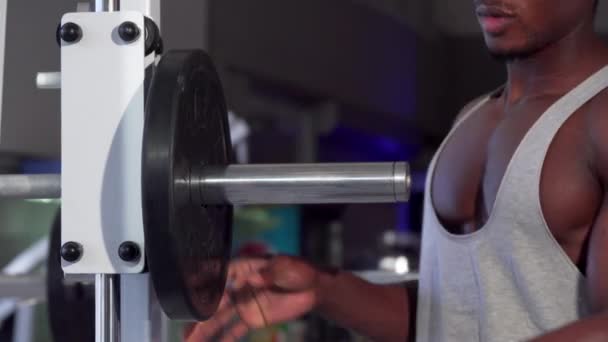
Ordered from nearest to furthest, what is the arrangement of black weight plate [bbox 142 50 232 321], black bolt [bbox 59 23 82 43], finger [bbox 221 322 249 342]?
black weight plate [bbox 142 50 232 321]
black bolt [bbox 59 23 82 43]
finger [bbox 221 322 249 342]

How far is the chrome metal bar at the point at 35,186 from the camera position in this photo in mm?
915

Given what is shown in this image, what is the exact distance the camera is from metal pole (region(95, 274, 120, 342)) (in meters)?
0.87

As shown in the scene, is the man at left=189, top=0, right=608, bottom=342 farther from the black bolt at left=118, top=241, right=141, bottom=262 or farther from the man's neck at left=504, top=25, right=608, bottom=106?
the black bolt at left=118, top=241, right=141, bottom=262

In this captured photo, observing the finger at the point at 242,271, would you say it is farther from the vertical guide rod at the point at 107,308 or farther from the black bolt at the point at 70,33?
the black bolt at the point at 70,33

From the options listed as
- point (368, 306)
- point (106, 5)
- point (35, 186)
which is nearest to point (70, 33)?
point (106, 5)

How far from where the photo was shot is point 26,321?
2666 millimetres

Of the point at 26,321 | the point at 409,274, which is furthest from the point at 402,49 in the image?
the point at 409,274

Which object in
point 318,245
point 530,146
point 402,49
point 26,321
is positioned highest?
point 530,146

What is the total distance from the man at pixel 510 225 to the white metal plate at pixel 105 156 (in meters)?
0.17

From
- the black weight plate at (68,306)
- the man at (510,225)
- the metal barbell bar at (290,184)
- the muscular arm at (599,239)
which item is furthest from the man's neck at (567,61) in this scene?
the black weight plate at (68,306)

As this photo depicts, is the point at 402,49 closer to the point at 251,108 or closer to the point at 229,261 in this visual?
the point at 251,108

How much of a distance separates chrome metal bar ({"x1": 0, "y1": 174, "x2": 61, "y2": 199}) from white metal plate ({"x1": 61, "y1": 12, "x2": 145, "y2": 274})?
0.05 metres

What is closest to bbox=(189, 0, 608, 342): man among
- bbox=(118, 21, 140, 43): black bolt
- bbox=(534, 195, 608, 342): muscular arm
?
bbox=(534, 195, 608, 342): muscular arm

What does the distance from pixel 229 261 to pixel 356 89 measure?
4.55 metres
